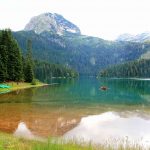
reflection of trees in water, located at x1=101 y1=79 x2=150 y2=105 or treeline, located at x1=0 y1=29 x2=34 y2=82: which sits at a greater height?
treeline, located at x1=0 y1=29 x2=34 y2=82

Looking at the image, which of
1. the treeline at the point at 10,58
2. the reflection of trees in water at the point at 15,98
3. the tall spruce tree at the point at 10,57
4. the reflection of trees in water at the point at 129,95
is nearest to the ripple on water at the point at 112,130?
the reflection of trees in water at the point at 15,98

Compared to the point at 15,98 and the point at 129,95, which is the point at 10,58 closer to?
the point at 15,98

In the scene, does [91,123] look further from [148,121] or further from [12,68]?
[12,68]

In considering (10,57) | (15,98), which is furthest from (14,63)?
(15,98)

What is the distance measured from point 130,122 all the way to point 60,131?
1206cm

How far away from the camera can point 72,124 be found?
123 ft

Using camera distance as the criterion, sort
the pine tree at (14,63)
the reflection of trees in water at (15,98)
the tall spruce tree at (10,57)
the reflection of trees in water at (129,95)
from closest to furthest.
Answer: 1. the reflection of trees in water at (15,98)
2. the reflection of trees in water at (129,95)
3. the tall spruce tree at (10,57)
4. the pine tree at (14,63)

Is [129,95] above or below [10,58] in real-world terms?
below

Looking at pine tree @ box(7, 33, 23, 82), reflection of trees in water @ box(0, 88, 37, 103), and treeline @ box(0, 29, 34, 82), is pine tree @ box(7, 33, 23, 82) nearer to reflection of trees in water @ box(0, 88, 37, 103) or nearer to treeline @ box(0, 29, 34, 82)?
treeline @ box(0, 29, 34, 82)

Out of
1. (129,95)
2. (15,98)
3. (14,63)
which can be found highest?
(14,63)

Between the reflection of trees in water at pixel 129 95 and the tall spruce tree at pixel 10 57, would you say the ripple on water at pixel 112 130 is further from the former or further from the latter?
the tall spruce tree at pixel 10 57

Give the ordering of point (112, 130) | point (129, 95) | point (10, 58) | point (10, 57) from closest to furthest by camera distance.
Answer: point (112, 130), point (129, 95), point (10, 58), point (10, 57)

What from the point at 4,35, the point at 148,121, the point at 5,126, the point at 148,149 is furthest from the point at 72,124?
the point at 4,35


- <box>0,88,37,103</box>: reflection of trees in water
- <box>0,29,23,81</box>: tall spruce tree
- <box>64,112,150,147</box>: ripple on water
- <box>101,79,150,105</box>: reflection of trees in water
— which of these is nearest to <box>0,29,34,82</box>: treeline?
<box>0,29,23,81</box>: tall spruce tree
